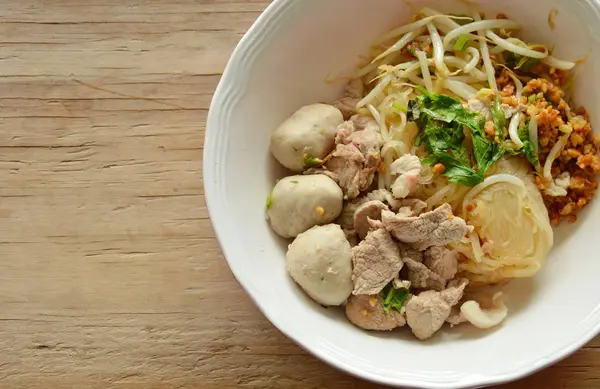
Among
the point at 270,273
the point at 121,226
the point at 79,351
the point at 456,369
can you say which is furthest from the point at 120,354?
the point at 456,369

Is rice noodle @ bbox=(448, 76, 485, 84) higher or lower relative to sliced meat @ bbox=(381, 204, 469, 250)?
higher

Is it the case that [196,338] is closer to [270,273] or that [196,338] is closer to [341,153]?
[270,273]

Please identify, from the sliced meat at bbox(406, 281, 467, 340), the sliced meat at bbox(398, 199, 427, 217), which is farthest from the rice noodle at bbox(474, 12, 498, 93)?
the sliced meat at bbox(406, 281, 467, 340)

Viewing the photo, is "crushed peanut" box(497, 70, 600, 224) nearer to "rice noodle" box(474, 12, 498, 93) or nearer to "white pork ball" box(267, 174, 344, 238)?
"rice noodle" box(474, 12, 498, 93)

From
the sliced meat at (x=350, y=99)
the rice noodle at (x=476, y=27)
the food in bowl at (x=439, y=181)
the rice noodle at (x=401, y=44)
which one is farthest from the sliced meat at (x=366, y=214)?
the rice noodle at (x=476, y=27)

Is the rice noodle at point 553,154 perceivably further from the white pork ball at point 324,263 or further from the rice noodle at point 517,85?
the white pork ball at point 324,263
